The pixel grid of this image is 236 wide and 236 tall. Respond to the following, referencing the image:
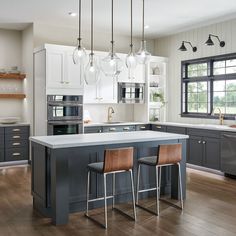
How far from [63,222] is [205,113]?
14.7 feet

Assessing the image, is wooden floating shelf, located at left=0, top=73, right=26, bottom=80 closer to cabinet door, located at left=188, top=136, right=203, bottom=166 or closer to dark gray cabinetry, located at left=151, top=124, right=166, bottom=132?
dark gray cabinetry, located at left=151, top=124, right=166, bottom=132

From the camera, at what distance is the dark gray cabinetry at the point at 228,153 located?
5.75 metres

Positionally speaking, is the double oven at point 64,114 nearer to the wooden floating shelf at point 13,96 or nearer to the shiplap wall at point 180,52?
the wooden floating shelf at point 13,96

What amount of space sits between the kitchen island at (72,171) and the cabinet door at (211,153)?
173 centimetres

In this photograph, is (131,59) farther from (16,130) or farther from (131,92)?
(16,130)

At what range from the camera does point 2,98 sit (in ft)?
23.9

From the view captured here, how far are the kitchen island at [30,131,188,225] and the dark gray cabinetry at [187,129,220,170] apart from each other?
174 cm

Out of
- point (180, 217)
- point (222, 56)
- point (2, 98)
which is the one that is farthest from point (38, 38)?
point (180, 217)

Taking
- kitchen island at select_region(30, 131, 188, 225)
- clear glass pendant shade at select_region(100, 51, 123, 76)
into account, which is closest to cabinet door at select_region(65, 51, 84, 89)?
clear glass pendant shade at select_region(100, 51, 123, 76)

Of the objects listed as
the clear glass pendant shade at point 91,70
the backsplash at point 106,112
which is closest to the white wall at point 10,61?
the backsplash at point 106,112

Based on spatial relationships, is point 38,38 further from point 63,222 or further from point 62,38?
point 63,222

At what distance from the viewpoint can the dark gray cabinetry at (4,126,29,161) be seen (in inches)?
267

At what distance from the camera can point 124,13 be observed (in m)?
6.18

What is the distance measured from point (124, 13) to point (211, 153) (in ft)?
10.1
